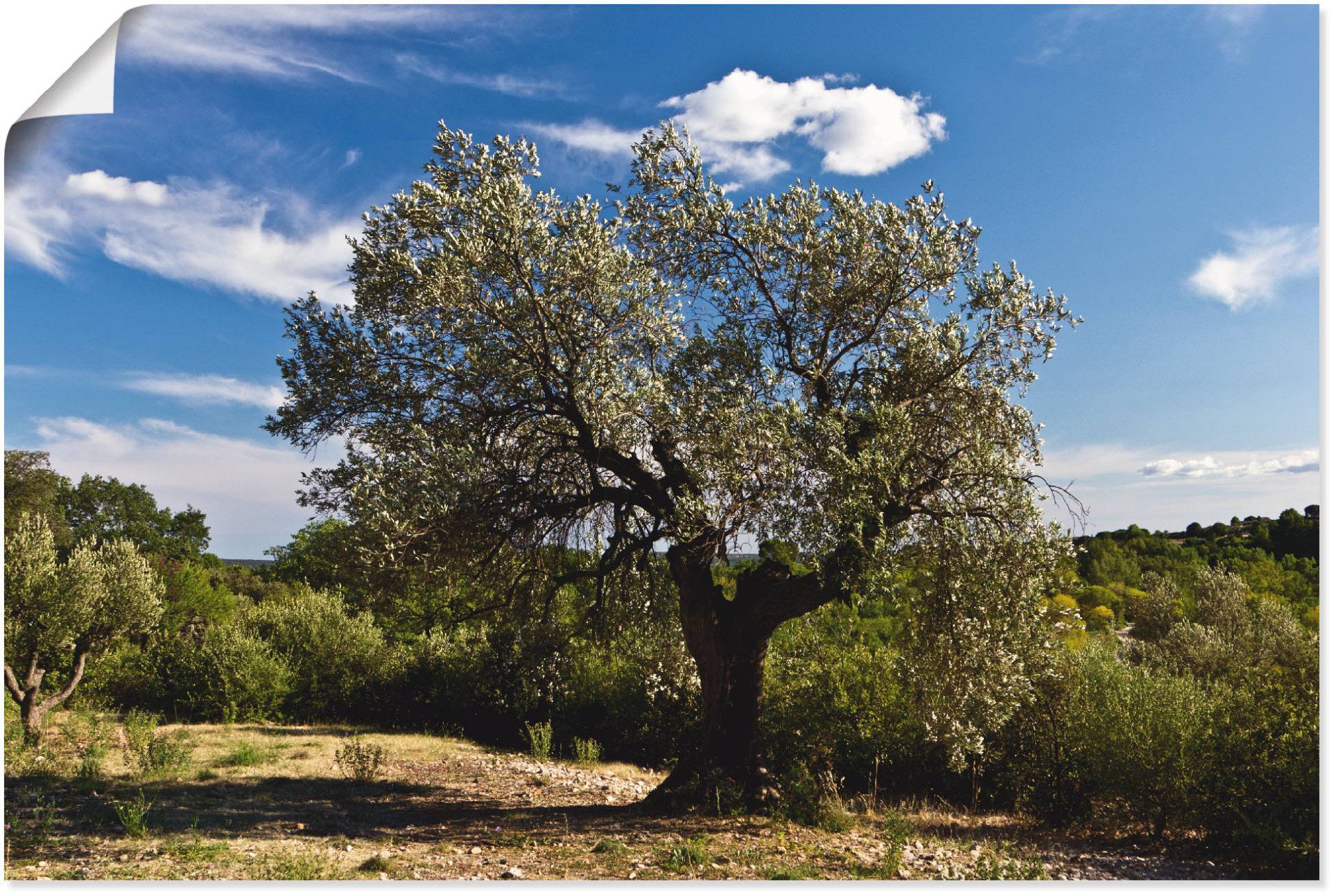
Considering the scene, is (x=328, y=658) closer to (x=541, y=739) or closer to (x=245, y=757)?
(x=245, y=757)

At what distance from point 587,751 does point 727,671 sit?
641 centimetres

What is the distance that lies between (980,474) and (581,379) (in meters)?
4.32

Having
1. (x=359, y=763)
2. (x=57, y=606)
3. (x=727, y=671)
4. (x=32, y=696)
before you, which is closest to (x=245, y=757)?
(x=359, y=763)

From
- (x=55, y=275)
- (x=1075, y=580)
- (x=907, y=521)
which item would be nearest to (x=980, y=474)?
(x=907, y=521)

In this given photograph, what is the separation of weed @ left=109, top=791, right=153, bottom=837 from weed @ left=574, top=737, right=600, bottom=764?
767 centimetres

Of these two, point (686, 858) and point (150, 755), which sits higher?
point (686, 858)

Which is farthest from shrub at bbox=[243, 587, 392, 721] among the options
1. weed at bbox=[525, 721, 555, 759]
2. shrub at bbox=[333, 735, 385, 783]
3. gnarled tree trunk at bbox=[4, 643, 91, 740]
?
shrub at bbox=[333, 735, 385, 783]

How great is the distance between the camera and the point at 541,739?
51.0 feet

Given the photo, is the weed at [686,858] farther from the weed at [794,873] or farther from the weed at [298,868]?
the weed at [298,868]

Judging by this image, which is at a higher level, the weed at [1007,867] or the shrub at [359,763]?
the weed at [1007,867]

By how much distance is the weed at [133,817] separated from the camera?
761 centimetres

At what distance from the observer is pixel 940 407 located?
8.37m

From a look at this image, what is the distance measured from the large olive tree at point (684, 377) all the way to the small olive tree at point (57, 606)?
7802 mm

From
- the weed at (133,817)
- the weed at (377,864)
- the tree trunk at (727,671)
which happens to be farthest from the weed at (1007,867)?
the weed at (133,817)
